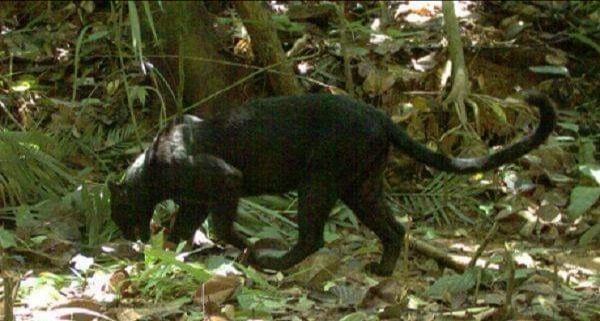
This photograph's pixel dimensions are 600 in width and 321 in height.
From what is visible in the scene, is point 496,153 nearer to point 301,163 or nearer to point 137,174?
point 301,163

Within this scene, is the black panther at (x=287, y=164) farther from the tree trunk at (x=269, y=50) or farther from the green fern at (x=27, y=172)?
the tree trunk at (x=269, y=50)

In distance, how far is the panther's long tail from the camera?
4688 mm

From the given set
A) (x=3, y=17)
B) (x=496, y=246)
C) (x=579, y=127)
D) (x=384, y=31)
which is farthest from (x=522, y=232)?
(x=3, y=17)

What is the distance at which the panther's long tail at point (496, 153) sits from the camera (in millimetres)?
4688

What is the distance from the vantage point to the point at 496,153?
16.4 feet

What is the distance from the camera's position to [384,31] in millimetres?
7781

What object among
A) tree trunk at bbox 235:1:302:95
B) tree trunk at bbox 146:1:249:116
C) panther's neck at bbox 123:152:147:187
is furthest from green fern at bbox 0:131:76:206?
tree trunk at bbox 235:1:302:95

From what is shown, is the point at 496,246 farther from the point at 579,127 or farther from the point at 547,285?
the point at 579,127

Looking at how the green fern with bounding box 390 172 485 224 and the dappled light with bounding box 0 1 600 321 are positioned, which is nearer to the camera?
the dappled light with bounding box 0 1 600 321

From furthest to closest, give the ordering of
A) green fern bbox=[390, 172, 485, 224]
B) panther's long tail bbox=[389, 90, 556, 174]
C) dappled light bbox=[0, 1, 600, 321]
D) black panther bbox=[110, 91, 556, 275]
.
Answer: green fern bbox=[390, 172, 485, 224] → black panther bbox=[110, 91, 556, 275] → panther's long tail bbox=[389, 90, 556, 174] → dappled light bbox=[0, 1, 600, 321]

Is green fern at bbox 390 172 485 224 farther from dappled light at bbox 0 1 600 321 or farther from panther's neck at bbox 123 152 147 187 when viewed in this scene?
panther's neck at bbox 123 152 147 187

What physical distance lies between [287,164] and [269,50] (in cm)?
144

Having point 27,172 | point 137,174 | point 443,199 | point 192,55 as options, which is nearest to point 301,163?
point 137,174

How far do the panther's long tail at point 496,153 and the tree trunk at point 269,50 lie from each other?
1.42m
